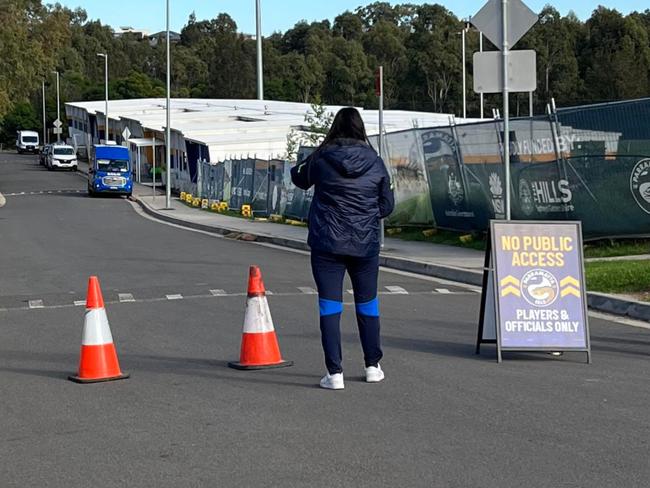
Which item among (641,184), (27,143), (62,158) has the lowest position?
(641,184)

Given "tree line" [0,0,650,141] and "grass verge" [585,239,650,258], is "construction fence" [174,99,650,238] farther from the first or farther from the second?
"tree line" [0,0,650,141]

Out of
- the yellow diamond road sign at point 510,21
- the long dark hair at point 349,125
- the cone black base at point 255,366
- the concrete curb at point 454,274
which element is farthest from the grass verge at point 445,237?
the long dark hair at point 349,125

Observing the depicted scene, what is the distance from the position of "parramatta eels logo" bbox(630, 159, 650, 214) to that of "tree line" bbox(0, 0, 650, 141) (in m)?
29.9

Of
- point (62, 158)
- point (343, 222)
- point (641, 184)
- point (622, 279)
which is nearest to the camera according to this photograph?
point (343, 222)

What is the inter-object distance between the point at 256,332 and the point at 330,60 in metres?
103

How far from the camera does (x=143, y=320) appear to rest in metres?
12.2

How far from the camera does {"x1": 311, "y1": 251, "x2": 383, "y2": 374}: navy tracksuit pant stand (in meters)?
8.11

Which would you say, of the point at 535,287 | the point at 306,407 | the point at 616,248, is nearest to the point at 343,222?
the point at 306,407

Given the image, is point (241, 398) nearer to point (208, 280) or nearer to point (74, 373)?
point (74, 373)

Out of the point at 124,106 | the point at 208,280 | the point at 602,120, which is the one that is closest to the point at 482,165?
the point at 602,120

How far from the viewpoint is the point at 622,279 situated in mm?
13516

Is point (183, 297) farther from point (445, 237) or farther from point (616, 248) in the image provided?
point (445, 237)

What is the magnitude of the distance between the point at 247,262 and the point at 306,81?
94.2m

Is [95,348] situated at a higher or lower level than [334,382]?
higher
